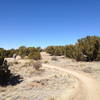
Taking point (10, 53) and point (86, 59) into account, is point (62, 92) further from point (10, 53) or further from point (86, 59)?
point (10, 53)

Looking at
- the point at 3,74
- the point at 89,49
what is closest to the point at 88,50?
the point at 89,49

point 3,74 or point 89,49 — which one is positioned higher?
→ point 89,49

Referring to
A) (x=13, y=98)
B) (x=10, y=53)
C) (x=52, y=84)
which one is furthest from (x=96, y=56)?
(x=10, y=53)

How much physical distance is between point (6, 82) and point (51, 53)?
141ft

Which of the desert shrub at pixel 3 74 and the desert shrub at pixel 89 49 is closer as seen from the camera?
the desert shrub at pixel 3 74

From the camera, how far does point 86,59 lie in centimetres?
3462

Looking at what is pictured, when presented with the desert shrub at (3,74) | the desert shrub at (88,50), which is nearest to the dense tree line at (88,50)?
the desert shrub at (88,50)

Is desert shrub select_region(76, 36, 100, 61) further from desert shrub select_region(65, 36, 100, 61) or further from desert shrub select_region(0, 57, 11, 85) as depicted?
desert shrub select_region(0, 57, 11, 85)

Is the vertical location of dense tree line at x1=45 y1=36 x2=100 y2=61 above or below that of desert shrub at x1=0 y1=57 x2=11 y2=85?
above

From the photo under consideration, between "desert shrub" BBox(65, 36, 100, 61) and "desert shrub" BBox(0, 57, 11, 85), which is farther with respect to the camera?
"desert shrub" BBox(65, 36, 100, 61)

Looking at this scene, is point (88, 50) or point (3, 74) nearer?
point (3, 74)

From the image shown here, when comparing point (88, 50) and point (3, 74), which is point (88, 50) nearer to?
point (88, 50)

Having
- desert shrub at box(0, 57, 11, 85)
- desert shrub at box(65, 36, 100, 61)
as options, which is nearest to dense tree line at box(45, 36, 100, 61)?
desert shrub at box(65, 36, 100, 61)

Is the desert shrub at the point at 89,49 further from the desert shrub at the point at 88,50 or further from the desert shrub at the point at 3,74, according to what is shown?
the desert shrub at the point at 3,74
